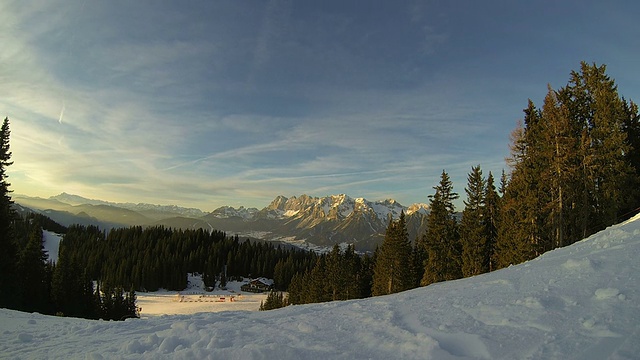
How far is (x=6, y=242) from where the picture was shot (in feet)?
101

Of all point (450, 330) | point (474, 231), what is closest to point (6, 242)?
point (450, 330)

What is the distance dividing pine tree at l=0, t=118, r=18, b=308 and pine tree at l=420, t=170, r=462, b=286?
41.7 meters

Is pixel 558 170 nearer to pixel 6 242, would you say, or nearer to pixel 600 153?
pixel 600 153

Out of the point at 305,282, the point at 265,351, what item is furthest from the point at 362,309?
the point at 305,282

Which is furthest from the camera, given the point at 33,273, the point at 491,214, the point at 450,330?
the point at 491,214

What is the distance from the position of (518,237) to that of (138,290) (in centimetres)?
12215

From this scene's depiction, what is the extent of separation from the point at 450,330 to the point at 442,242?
33560 mm

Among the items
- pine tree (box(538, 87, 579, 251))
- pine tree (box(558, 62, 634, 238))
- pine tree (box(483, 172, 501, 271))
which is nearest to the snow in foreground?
pine tree (box(538, 87, 579, 251))

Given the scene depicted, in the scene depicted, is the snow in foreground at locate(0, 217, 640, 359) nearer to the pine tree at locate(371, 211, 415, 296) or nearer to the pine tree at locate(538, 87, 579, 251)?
the pine tree at locate(538, 87, 579, 251)

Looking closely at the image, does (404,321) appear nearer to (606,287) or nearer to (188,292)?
(606,287)

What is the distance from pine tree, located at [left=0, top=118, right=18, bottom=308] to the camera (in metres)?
30.0

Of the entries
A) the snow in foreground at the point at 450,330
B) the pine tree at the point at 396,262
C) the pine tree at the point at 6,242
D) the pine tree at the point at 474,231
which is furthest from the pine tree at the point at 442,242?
the pine tree at the point at 6,242

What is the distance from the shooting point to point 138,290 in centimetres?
11481

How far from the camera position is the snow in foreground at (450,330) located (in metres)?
5.39
